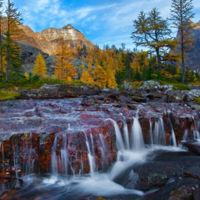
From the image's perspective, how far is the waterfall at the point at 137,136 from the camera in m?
8.90

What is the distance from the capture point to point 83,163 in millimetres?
6609

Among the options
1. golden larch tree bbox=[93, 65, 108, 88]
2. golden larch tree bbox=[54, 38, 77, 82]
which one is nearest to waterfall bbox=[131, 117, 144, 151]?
golden larch tree bbox=[54, 38, 77, 82]

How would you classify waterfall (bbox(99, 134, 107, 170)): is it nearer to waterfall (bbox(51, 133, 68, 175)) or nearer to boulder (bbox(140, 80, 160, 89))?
waterfall (bbox(51, 133, 68, 175))

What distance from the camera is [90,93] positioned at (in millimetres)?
18797

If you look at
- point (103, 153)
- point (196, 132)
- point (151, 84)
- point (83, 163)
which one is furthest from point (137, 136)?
point (151, 84)

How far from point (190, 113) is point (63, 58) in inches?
1194

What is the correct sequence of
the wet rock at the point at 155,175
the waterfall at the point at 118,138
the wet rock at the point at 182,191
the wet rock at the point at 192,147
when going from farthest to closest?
the waterfall at the point at 118,138 < the wet rock at the point at 192,147 < the wet rock at the point at 155,175 < the wet rock at the point at 182,191

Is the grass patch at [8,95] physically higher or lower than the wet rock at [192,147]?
higher

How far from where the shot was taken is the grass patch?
14082mm

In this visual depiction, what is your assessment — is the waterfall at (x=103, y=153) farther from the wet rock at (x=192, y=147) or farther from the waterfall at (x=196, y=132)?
the waterfall at (x=196, y=132)

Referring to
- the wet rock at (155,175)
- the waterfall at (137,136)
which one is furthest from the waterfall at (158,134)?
the wet rock at (155,175)

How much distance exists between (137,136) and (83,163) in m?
3.93

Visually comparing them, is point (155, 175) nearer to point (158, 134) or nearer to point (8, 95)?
point (158, 134)

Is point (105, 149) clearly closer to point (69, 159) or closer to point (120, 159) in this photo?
point (120, 159)
